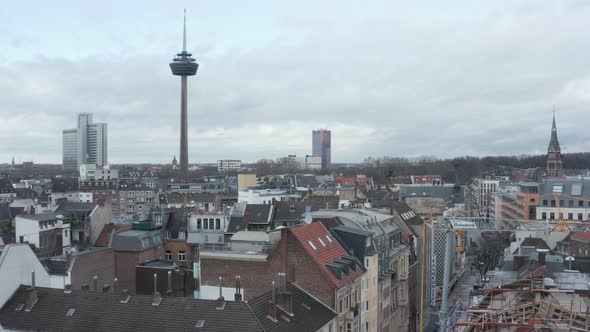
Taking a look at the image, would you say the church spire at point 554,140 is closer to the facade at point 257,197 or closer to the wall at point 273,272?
the facade at point 257,197

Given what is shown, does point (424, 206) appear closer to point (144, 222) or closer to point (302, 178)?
point (302, 178)

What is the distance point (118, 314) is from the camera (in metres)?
32.9

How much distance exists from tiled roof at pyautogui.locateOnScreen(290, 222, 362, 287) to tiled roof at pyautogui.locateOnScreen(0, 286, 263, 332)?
8.19m

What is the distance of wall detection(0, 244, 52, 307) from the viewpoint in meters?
36.0

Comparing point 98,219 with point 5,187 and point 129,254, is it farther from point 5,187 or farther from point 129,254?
point 5,187

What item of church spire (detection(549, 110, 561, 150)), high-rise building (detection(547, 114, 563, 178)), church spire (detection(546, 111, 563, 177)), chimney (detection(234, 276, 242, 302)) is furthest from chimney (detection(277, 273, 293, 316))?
church spire (detection(549, 110, 561, 150))

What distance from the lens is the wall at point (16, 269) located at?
3597 cm

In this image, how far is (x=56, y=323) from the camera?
33.3 metres

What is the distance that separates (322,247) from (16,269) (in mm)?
19346

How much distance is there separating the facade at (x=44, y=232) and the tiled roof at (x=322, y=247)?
30.0 metres

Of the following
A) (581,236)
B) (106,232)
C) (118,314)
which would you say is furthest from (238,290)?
(581,236)

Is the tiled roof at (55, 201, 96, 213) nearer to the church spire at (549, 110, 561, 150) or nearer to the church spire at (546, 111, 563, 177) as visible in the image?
the church spire at (546, 111, 563, 177)

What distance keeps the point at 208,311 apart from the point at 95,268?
22.0 m

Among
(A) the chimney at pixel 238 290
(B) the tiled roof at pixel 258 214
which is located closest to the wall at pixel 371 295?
(A) the chimney at pixel 238 290
